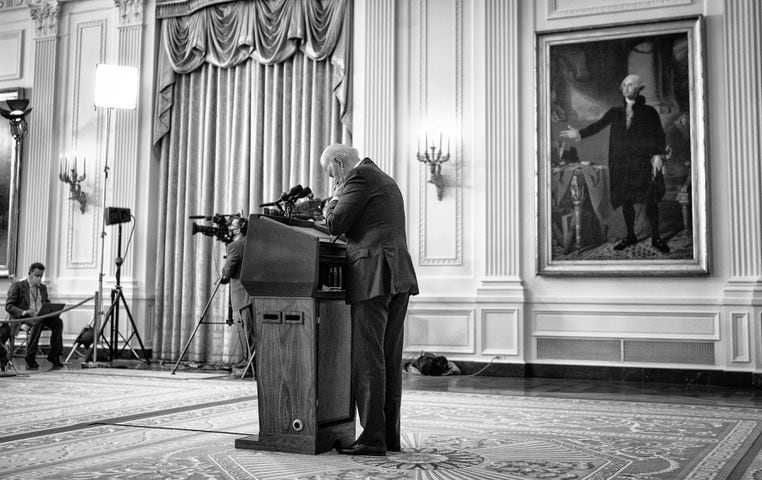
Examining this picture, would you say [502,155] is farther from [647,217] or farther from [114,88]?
[114,88]

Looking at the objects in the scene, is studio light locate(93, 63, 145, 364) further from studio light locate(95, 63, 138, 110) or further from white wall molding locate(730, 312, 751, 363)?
white wall molding locate(730, 312, 751, 363)

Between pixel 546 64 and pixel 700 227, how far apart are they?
2314mm

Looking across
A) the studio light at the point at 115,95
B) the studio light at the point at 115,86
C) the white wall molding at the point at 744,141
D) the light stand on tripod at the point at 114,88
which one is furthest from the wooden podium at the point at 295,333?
the studio light at the point at 115,86

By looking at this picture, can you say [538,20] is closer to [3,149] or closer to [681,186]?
[681,186]

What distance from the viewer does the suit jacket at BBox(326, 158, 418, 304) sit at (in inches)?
149

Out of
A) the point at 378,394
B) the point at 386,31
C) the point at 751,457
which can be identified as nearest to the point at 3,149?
the point at 386,31

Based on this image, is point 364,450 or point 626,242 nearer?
point 364,450

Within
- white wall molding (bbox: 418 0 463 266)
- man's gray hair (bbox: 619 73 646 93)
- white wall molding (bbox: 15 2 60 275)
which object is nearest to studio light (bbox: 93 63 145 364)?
white wall molding (bbox: 15 2 60 275)

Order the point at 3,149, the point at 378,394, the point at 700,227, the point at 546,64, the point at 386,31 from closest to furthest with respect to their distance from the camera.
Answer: the point at 378,394 → the point at 700,227 → the point at 546,64 → the point at 386,31 → the point at 3,149

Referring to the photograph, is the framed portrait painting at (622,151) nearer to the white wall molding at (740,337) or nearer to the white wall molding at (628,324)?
the white wall molding at (628,324)

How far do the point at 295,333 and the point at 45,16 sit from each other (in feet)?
30.9

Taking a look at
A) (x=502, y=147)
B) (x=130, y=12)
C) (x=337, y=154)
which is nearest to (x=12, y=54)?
(x=130, y=12)

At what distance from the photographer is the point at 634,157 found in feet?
26.8

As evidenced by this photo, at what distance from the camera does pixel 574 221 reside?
27.4 ft
